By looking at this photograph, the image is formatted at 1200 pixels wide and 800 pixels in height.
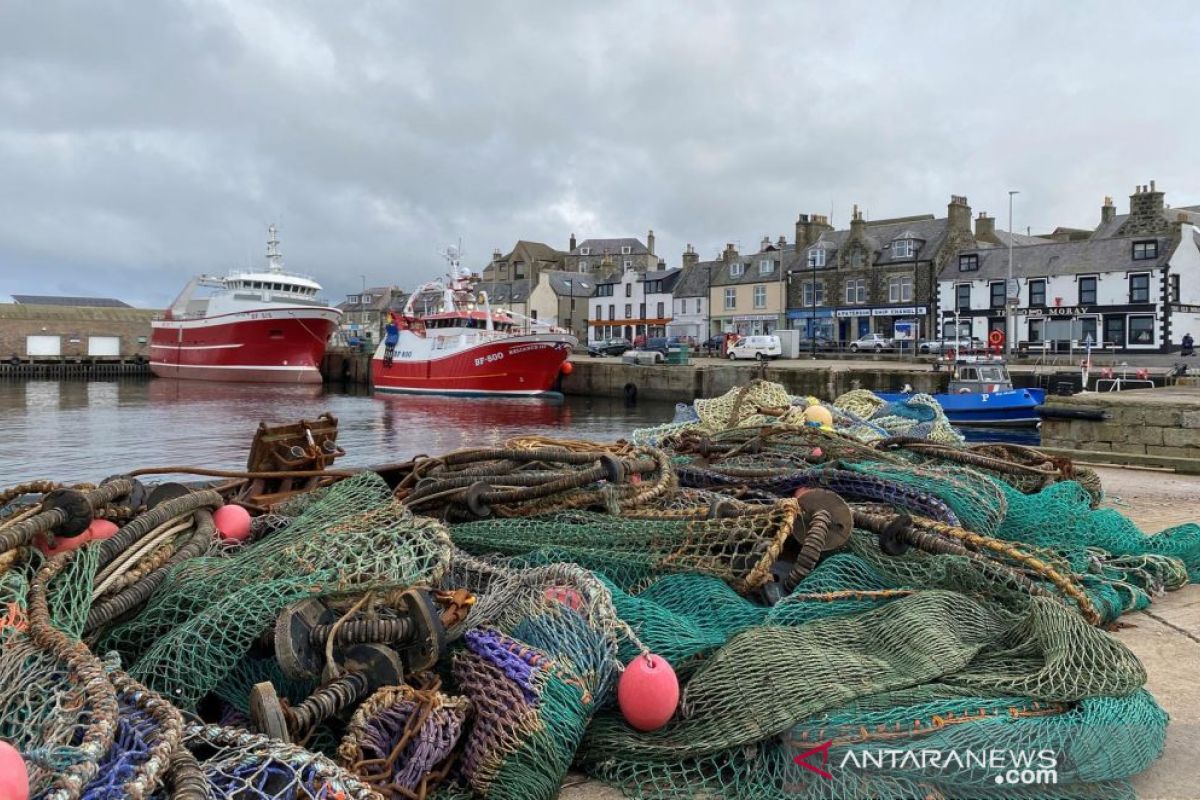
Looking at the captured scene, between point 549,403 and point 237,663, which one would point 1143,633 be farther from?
point 549,403

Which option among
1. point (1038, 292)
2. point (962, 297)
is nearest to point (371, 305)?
point (962, 297)

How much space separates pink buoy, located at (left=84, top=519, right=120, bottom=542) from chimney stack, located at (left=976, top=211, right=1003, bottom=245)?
54522mm

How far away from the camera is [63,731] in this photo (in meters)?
1.56

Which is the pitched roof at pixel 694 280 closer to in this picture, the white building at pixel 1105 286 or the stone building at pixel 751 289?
the stone building at pixel 751 289

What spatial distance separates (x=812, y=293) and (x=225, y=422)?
119 feet

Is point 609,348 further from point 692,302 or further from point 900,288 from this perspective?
point 900,288

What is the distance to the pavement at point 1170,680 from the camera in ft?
7.11

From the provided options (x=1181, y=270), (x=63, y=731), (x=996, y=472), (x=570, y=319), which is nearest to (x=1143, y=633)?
(x=996, y=472)

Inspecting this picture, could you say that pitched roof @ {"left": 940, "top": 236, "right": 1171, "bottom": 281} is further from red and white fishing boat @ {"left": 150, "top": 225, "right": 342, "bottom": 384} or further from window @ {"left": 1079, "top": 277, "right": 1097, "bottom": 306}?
red and white fishing boat @ {"left": 150, "top": 225, "right": 342, "bottom": 384}

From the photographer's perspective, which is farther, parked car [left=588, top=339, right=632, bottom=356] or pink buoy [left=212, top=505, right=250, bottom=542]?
parked car [left=588, top=339, right=632, bottom=356]

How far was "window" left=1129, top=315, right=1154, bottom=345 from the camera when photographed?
3828 cm

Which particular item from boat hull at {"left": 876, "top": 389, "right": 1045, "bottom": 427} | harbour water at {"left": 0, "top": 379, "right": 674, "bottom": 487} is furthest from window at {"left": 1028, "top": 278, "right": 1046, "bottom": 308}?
boat hull at {"left": 876, "top": 389, "right": 1045, "bottom": 427}

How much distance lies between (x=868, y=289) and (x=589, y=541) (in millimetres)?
49166

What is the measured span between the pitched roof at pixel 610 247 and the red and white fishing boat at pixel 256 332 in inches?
1439
